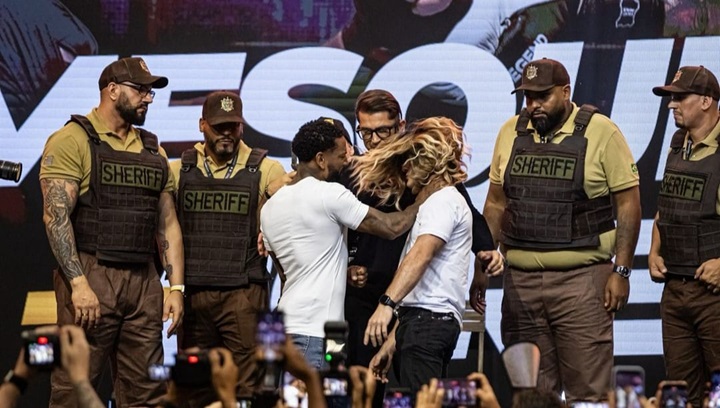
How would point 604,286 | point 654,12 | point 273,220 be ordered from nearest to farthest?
point 273,220
point 604,286
point 654,12

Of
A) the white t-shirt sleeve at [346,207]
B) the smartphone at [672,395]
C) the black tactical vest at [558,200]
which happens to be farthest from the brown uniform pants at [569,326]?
the smartphone at [672,395]

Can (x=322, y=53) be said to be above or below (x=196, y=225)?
above

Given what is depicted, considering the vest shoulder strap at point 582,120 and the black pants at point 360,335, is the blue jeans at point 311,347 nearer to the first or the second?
the black pants at point 360,335

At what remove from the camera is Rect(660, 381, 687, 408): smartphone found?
3.93 meters

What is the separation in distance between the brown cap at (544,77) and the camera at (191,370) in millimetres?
3133

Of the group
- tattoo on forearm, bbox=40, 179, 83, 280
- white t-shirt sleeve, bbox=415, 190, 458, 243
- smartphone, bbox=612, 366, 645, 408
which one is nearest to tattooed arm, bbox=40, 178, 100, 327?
tattoo on forearm, bbox=40, 179, 83, 280

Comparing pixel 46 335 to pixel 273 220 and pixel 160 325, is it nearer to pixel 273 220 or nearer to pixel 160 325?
pixel 273 220

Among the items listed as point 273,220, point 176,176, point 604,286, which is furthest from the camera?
point 176,176

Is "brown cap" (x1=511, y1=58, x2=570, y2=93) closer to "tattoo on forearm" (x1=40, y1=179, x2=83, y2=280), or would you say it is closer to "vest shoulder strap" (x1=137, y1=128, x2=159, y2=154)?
"vest shoulder strap" (x1=137, y1=128, x2=159, y2=154)

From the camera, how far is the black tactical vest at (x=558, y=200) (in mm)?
6398

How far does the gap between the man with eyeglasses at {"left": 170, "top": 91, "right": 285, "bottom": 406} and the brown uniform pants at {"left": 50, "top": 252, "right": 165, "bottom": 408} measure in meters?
0.26

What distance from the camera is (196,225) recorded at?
6770mm

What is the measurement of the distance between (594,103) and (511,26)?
2.16ft

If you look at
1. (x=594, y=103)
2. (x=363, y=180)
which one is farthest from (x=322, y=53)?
(x=363, y=180)
